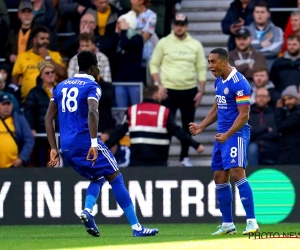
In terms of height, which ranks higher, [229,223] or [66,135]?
[66,135]

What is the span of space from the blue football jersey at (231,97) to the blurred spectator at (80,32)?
17.7 ft

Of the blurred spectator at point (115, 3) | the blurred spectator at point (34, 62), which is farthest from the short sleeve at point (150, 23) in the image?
the blurred spectator at point (34, 62)

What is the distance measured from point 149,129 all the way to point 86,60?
11.9 ft

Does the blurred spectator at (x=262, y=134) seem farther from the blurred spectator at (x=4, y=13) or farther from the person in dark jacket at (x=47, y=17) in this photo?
the blurred spectator at (x=4, y=13)

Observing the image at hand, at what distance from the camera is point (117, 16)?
53.3 ft

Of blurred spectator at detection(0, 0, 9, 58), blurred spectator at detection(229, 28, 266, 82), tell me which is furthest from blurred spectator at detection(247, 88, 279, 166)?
blurred spectator at detection(0, 0, 9, 58)

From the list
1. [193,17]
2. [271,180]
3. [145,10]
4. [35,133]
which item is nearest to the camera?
[271,180]

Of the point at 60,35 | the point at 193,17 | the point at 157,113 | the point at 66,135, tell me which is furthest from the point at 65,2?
the point at 66,135

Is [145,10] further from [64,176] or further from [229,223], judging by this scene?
[229,223]

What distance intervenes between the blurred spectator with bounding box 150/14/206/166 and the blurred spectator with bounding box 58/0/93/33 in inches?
72.4

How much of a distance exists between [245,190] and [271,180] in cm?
277

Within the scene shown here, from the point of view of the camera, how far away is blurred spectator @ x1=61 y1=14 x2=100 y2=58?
15617 millimetres

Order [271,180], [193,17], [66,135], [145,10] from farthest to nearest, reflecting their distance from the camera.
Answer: [193,17] → [145,10] → [271,180] → [66,135]

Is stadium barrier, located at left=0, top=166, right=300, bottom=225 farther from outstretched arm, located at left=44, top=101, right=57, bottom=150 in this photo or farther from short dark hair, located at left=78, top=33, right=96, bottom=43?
outstretched arm, located at left=44, top=101, right=57, bottom=150
